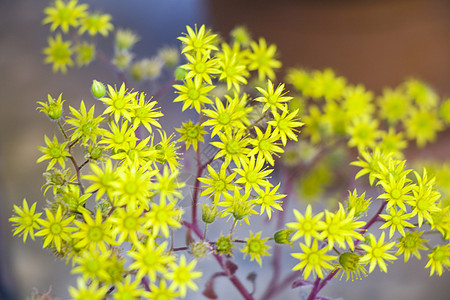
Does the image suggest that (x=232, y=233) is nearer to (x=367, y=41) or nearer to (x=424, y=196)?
(x=424, y=196)

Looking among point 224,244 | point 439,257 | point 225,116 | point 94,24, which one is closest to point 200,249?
point 224,244

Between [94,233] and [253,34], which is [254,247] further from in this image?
[253,34]

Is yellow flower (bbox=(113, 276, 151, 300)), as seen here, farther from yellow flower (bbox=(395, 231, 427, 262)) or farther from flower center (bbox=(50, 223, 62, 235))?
yellow flower (bbox=(395, 231, 427, 262))

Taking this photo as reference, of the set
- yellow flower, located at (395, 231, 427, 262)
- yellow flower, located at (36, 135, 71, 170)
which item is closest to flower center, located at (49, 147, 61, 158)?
yellow flower, located at (36, 135, 71, 170)

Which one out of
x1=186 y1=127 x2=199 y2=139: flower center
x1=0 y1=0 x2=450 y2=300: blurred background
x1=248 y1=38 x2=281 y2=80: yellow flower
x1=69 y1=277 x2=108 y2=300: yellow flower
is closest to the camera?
x1=69 y1=277 x2=108 y2=300: yellow flower

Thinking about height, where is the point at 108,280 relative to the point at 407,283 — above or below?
below

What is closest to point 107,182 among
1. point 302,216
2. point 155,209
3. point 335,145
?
point 155,209
